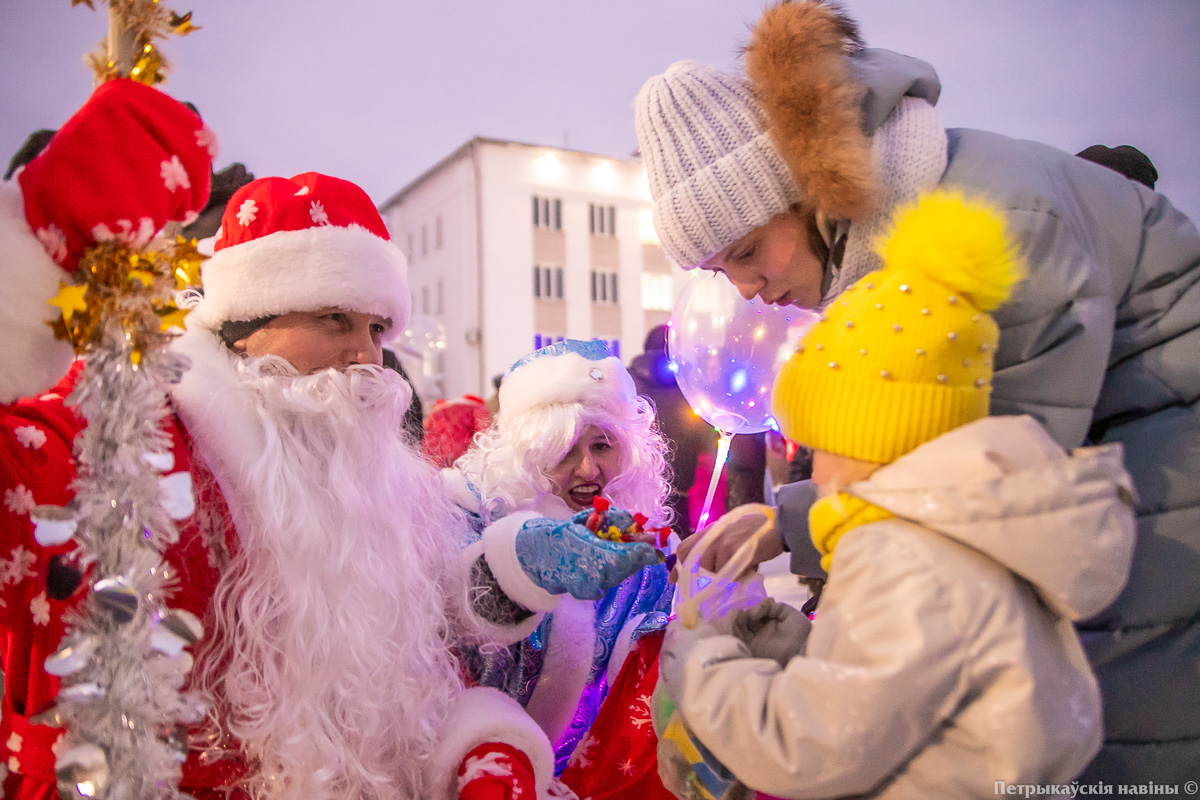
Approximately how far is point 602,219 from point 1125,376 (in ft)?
65.4

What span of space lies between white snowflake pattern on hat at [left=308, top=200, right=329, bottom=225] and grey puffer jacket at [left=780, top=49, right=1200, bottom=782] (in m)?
1.33

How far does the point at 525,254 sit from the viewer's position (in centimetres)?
1948

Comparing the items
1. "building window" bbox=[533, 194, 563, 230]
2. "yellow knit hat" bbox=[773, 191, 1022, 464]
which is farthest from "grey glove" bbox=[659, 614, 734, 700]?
"building window" bbox=[533, 194, 563, 230]

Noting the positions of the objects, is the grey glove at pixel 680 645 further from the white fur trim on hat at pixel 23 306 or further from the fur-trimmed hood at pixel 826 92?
the white fur trim on hat at pixel 23 306

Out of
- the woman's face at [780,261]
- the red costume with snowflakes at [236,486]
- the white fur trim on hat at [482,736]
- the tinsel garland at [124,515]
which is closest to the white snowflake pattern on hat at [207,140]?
the red costume with snowflakes at [236,486]

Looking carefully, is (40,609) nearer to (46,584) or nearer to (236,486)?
(46,584)

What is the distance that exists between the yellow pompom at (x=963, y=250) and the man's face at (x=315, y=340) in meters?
1.23

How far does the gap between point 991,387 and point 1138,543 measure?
1.12 feet

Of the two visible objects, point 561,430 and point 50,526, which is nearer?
point 50,526

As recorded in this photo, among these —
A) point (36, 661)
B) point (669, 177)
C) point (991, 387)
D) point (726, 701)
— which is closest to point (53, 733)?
point (36, 661)

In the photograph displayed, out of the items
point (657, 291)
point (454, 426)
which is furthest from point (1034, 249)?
point (657, 291)

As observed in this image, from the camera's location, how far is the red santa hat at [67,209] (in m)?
1.18

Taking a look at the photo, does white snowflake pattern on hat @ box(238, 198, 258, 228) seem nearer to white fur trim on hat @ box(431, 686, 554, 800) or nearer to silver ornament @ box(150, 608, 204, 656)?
silver ornament @ box(150, 608, 204, 656)

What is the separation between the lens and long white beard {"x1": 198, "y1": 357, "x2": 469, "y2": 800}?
163cm
